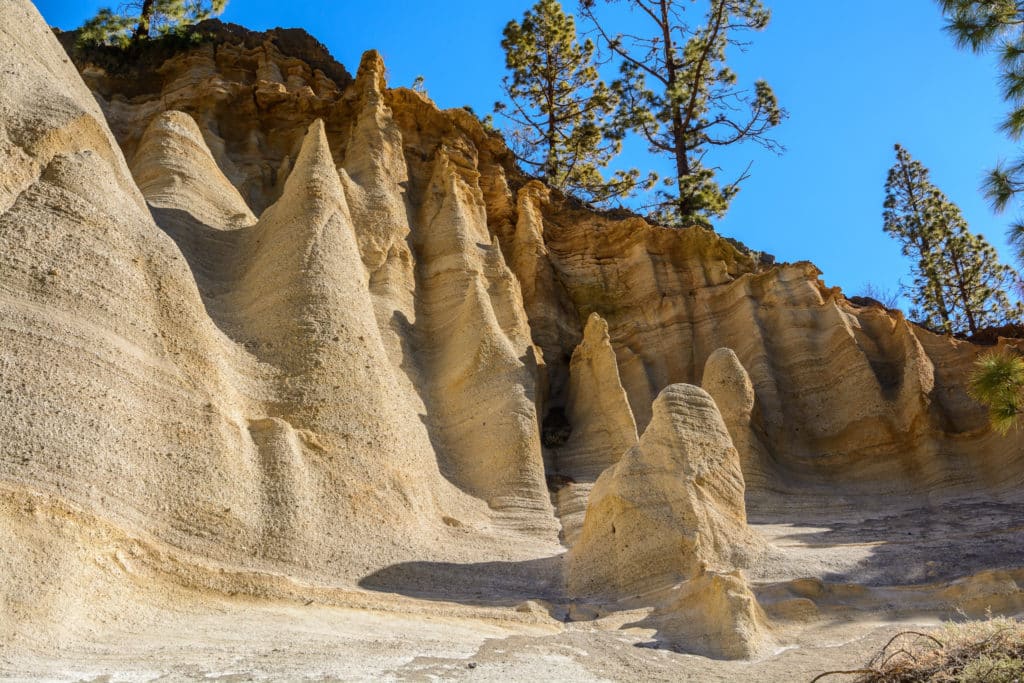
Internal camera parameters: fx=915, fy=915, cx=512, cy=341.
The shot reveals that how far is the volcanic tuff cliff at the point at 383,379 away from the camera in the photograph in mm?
9234

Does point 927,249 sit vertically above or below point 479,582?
above

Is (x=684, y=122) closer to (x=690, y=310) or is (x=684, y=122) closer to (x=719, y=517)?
(x=690, y=310)

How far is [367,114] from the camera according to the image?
815 inches

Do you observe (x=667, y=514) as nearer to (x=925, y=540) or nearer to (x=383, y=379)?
(x=925, y=540)

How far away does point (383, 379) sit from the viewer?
1336cm

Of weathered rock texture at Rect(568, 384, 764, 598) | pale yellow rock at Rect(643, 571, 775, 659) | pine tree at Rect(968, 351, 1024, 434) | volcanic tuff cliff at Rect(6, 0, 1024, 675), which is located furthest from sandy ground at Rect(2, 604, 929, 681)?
pine tree at Rect(968, 351, 1024, 434)

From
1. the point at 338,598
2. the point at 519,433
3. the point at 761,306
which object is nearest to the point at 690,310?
the point at 761,306

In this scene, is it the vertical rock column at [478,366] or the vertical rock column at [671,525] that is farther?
the vertical rock column at [478,366]

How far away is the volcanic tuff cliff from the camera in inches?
364

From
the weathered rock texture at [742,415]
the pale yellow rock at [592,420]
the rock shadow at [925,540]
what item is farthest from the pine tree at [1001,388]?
the pale yellow rock at [592,420]

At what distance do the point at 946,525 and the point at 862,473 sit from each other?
3.23 metres

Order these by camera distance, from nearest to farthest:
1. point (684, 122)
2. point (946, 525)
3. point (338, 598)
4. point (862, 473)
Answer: point (338, 598)
point (946, 525)
point (862, 473)
point (684, 122)

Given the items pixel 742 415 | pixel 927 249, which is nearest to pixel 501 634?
pixel 742 415

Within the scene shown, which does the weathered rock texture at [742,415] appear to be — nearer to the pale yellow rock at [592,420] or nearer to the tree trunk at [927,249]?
the pale yellow rock at [592,420]
